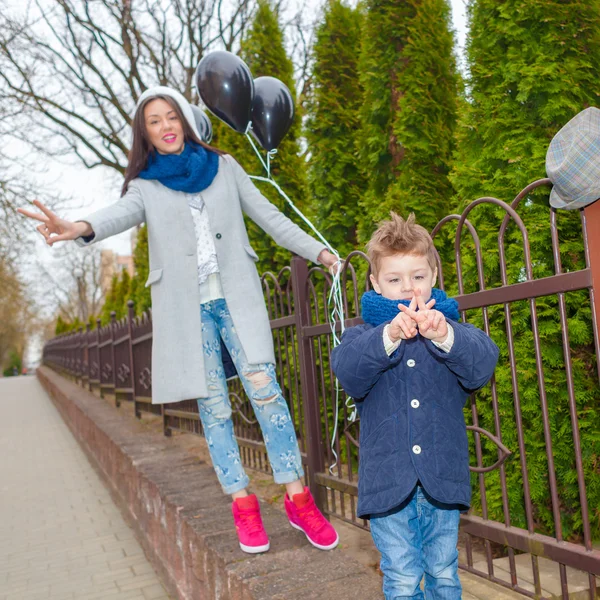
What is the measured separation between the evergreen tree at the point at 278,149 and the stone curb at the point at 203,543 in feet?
6.51

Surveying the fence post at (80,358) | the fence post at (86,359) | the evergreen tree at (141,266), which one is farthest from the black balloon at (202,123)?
the fence post at (80,358)

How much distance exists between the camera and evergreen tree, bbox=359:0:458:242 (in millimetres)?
4176

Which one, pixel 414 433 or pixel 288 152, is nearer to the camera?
pixel 414 433

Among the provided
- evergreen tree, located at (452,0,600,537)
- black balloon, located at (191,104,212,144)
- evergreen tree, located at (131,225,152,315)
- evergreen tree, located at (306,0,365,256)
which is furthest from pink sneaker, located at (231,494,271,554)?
evergreen tree, located at (131,225,152,315)

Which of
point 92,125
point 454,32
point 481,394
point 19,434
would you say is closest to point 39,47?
point 92,125

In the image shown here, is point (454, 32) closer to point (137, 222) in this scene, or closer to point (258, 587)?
point (137, 222)

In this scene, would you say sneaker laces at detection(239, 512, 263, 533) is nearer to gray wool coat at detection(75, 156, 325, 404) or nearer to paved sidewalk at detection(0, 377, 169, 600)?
gray wool coat at detection(75, 156, 325, 404)

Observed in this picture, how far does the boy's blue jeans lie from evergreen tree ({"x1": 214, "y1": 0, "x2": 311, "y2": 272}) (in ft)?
13.6

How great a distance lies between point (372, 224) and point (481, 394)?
1.70 meters

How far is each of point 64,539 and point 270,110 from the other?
3189mm

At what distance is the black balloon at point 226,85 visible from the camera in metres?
3.20

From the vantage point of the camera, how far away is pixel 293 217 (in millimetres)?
5949

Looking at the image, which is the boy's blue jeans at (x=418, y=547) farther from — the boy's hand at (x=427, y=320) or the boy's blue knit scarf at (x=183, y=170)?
the boy's blue knit scarf at (x=183, y=170)

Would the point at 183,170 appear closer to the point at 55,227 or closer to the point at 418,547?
the point at 55,227
